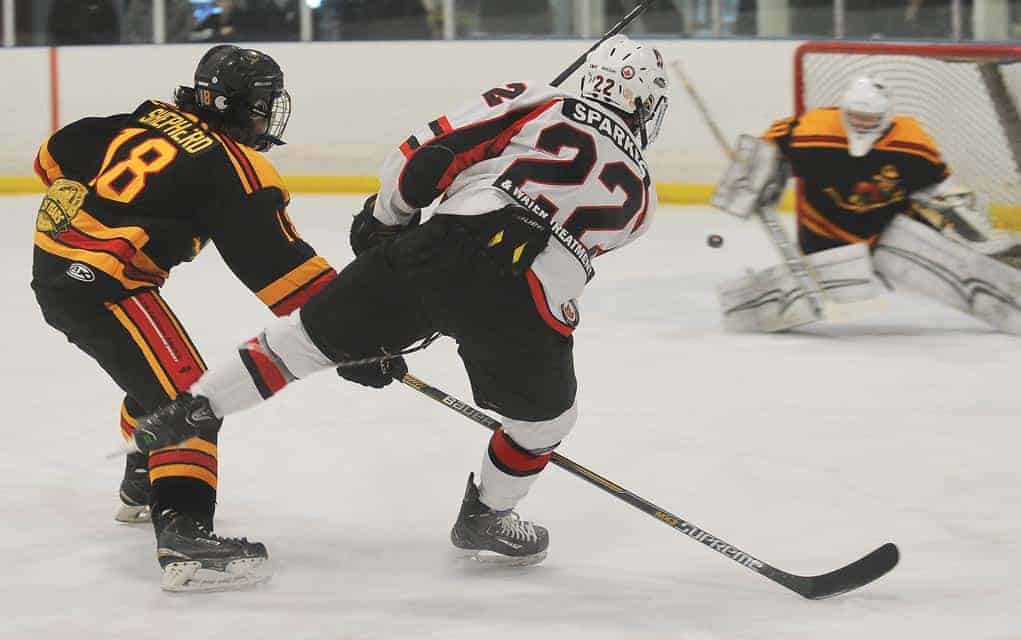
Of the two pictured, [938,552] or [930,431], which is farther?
[930,431]

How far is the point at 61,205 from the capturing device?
8.82 feet

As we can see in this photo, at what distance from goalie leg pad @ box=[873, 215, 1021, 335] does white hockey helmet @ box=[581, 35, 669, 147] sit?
2519 mm

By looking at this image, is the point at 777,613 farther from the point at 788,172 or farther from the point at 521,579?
the point at 788,172

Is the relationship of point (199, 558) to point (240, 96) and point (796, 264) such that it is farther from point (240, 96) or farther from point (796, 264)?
point (796, 264)

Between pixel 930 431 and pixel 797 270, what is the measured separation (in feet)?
4.03

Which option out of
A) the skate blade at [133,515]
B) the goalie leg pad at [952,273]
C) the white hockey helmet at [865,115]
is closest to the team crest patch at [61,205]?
the skate blade at [133,515]

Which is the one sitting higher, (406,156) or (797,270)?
(406,156)

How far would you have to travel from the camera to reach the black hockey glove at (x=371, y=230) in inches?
105

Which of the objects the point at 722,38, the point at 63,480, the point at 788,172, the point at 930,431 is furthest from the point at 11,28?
the point at 930,431

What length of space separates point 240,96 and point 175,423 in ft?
1.94

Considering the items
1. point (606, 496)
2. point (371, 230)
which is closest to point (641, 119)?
point (371, 230)

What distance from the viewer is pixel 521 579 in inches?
109

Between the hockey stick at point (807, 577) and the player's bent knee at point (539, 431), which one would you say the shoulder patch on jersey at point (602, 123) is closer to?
the player's bent knee at point (539, 431)

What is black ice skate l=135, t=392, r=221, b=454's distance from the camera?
2.52 metres
